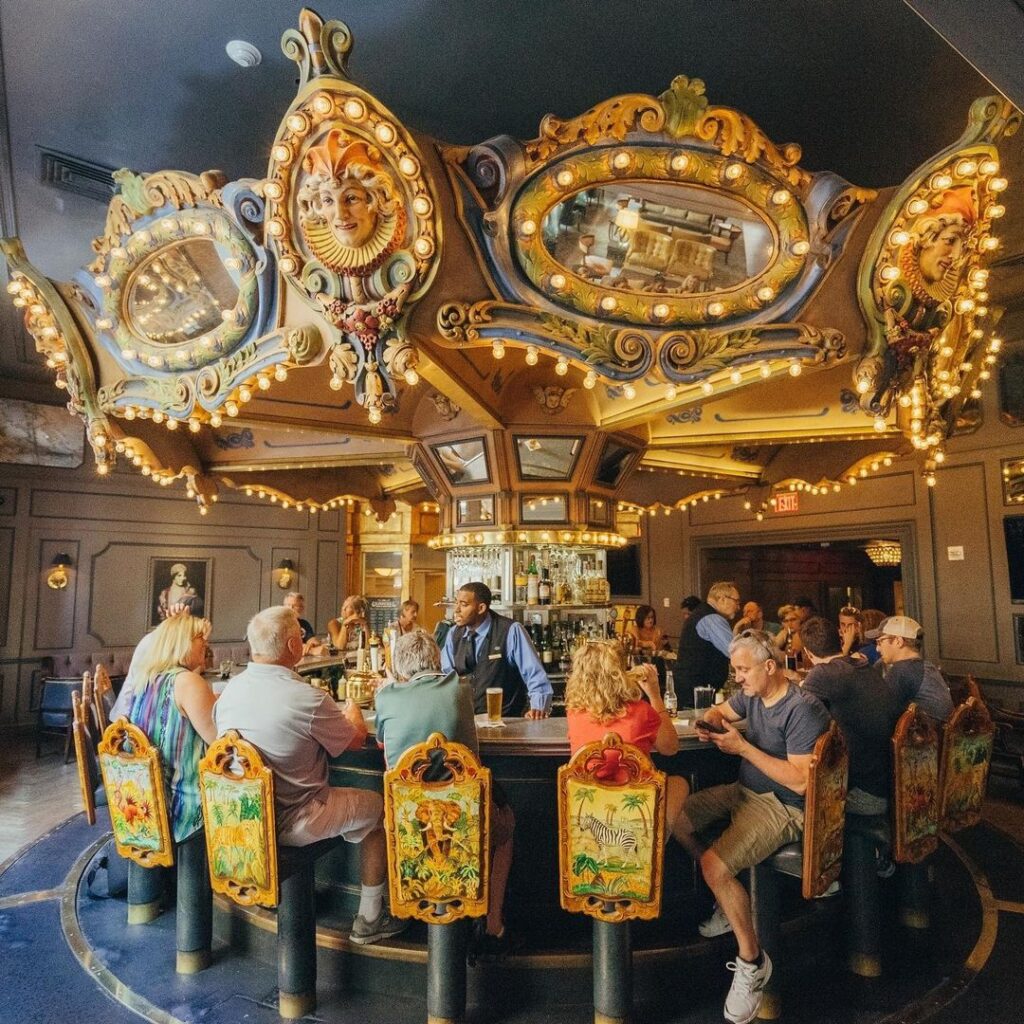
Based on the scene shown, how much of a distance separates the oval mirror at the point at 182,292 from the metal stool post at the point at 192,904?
9.31ft

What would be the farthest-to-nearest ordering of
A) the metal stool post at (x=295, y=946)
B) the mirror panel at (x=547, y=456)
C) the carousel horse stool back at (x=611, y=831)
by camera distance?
the mirror panel at (x=547, y=456)
the metal stool post at (x=295, y=946)
the carousel horse stool back at (x=611, y=831)

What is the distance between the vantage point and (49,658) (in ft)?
27.8

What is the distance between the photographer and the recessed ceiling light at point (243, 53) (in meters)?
4.00

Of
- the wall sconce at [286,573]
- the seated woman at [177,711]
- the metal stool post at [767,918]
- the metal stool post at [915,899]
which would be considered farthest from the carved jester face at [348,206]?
the wall sconce at [286,573]

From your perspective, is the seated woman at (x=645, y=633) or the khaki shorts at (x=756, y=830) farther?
the seated woman at (x=645, y=633)

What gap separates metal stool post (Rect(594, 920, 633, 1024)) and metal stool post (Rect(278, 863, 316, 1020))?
3.77 feet

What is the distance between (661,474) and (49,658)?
8.03m

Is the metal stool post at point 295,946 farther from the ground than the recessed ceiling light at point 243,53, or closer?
closer

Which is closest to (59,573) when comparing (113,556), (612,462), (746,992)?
(113,556)

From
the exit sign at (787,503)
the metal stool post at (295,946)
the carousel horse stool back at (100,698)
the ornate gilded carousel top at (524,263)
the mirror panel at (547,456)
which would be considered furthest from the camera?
the exit sign at (787,503)

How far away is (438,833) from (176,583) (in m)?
8.96

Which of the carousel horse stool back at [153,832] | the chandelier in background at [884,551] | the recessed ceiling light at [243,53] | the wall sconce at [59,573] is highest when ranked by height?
the recessed ceiling light at [243,53]

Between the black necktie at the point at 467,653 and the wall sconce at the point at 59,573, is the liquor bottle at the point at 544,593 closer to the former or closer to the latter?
the black necktie at the point at 467,653

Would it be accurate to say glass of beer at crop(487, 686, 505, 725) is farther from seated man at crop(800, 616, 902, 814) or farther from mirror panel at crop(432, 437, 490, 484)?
mirror panel at crop(432, 437, 490, 484)
